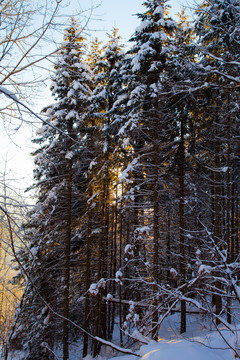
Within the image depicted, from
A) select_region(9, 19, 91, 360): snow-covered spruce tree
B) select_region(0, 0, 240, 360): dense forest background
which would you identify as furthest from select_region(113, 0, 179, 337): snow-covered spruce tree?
select_region(9, 19, 91, 360): snow-covered spruce tree

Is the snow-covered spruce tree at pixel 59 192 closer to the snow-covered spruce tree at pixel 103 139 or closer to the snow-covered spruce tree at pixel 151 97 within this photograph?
the snow-covered spruce tree at pixel 103 139

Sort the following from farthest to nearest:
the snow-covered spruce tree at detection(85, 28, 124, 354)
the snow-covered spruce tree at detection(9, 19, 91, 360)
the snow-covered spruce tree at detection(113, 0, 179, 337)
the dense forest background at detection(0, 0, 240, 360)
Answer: the snow-covered spruce tree at detection(85, 28, 124, 354)
the snow-covered spruce tree at detection(9, 19, 91, 360)
the dense forest background at detection(0, 0, 240, 360)
the snow-covered spruce tree at detection(113, 0, 179, 337)

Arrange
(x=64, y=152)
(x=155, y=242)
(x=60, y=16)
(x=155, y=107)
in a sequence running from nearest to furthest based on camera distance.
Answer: (x=60, y=16) < (x=155, y=242) < (x=155, y=107) < (x=64, y=152)

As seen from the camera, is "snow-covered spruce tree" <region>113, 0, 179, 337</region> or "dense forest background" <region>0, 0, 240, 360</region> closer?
"snow-covered spruce tree" <region>113, 0, 179, 337</region>

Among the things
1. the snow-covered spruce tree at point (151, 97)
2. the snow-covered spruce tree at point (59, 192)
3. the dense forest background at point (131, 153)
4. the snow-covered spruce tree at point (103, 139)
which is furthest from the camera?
the snow-covered spruce tree at point (103, 139)

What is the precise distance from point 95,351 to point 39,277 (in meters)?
5.24

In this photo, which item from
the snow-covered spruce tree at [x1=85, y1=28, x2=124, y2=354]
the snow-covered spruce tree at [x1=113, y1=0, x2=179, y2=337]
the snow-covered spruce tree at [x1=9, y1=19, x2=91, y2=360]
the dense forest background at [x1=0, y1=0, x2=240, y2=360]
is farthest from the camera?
the snow-covered spruce tree at [x1=85, y1=28, x2=124, y2=354]

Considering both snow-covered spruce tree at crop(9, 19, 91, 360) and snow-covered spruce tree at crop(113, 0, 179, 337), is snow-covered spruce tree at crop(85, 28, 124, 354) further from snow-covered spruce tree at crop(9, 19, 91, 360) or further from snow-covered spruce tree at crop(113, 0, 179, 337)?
snow-covered spruce tree at crop(113, 0, 179, 337)

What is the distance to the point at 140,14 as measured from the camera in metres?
11.4

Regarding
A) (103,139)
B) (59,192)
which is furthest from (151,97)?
(59,192)

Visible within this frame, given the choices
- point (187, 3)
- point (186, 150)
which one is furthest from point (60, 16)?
point (186, 150)

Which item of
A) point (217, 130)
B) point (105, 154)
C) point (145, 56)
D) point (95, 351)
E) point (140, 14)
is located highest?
point (140, 14)

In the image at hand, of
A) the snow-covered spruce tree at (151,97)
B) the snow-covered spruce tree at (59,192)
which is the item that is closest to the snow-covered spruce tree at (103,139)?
the snow-covered spruce tree at (59,192)

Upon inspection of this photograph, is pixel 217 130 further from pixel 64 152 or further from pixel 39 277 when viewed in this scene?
pixel 39 277
